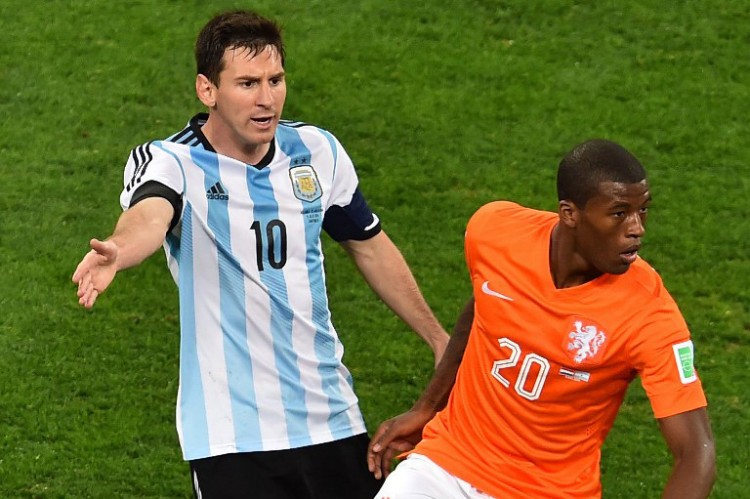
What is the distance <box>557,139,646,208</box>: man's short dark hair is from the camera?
15.6 ft

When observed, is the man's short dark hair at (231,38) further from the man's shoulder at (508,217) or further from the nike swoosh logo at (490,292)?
the nike swoosh logo at (490,292)

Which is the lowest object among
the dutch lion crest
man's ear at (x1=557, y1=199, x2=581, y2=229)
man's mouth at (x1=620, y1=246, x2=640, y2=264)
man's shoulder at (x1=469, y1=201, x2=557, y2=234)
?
the dutch lion crest

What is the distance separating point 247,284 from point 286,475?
0.70 meters

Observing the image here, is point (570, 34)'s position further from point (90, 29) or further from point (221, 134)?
point (221, 134)

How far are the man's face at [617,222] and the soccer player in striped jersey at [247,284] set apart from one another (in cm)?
107

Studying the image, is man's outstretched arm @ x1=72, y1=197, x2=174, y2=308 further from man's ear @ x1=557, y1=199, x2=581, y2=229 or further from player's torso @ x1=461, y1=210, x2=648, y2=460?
man's ear @ x1=557, y1=199, x2=581, y2=229

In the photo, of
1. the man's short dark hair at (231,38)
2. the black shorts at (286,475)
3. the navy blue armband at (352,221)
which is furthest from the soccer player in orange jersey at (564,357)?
the man's short dark hair at (231,38)

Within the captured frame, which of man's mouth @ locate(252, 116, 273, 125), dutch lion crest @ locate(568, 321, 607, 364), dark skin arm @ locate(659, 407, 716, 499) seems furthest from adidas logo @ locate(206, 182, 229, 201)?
dark skin arm @ locate(659, 407, 716, 499)

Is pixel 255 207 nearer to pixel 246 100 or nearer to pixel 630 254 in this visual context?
pixel 246 100

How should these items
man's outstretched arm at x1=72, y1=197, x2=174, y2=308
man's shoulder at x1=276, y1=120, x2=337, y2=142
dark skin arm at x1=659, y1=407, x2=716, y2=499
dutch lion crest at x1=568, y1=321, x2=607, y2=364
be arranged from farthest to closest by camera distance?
1. man's shoulder at x1=276, y1=120, x2=337, y2=142
2. dutch lion crest at x1=568, y1=321, x2=607, y2=364
3. dark skin arm at x1=659, y1=407, x2=716, y2=499
4. man's outstretched arm at x1=72, y1=197, x2=174, y2=308

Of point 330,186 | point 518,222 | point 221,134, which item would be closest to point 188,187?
point 221,134

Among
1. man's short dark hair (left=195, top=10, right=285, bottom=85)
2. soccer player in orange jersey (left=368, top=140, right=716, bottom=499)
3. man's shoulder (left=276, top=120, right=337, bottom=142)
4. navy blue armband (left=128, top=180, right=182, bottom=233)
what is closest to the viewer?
soccer player in orange jersey (left=368, top=140, right=716, bottom=499)

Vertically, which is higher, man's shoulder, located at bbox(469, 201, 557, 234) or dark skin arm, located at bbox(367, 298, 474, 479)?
man's shoulder, located at bbox(469, 201, 557, 234)

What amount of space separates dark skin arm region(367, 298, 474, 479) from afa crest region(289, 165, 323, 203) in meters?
0.72
